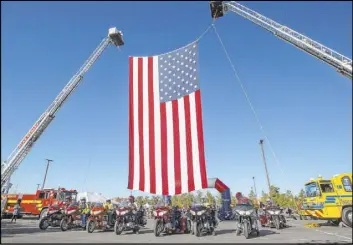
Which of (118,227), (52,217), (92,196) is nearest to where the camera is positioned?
(118,227)

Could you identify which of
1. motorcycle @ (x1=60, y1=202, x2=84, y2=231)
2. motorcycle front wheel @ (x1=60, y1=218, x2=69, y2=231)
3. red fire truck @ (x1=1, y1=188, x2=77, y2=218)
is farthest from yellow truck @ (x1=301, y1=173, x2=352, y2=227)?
red fire truck @ (x1=1, y1=188, x2=77, y2=218)

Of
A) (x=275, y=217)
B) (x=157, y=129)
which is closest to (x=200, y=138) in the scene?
(x=157, y=129)

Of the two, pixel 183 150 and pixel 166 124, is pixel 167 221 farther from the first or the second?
pixel 166 124

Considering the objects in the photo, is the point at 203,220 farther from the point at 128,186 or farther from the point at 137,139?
the point at 137,139

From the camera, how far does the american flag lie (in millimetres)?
12109

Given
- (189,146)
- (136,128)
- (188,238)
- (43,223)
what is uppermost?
(136,128)

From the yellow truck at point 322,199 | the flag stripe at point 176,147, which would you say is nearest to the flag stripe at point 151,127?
the flag stripe at point 176,147

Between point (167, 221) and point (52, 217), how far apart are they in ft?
25.7

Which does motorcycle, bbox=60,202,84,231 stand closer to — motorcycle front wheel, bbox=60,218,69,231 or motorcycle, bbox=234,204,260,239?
motorcycle front wheel, bbox=60,218,69,231

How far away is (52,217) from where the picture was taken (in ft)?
54.1

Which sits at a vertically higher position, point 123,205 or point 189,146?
point 189,146

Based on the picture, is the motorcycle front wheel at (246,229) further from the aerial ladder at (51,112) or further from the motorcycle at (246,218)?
the aerial ladder at (51,112)

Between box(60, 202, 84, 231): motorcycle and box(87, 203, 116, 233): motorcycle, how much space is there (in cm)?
163

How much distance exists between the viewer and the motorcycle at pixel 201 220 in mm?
12570
